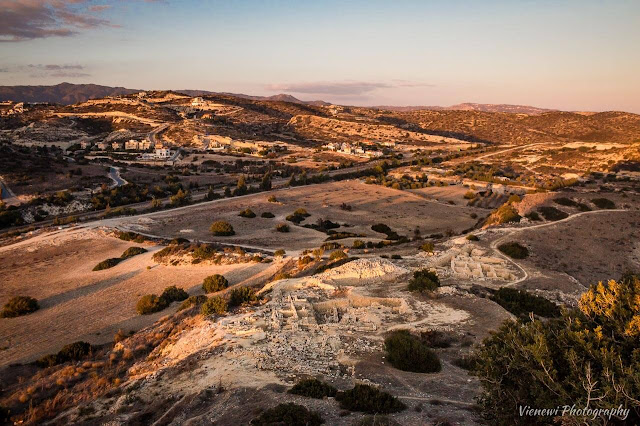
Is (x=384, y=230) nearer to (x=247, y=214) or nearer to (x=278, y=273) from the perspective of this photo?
(x=247, y=214)

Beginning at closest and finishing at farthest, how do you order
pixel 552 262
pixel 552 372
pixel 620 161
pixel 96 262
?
pixel 552 372, pixel 552 262, pixel 96 262, pixel 620 161

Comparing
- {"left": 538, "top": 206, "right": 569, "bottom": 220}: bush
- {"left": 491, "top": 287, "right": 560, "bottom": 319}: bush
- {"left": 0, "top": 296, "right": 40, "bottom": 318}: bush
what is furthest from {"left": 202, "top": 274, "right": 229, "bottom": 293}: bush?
{"left": 538, "top": 206, "right": 569, "bottom": 220}: bush

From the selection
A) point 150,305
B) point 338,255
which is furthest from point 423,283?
point 150,305

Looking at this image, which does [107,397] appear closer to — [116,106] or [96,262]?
[96,262]

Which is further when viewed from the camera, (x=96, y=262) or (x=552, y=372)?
(x=96, y=262)

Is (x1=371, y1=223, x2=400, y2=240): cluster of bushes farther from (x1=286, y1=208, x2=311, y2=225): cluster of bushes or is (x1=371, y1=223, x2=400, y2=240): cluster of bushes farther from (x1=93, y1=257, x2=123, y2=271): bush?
(x1=93, y1=257, x2=123, y2=271): bush

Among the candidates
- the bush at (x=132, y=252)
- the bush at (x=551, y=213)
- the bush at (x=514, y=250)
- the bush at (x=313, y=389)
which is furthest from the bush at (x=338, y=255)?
the bush at (x=551, y=213)

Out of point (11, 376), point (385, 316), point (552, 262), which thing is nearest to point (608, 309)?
point (385, 316)
